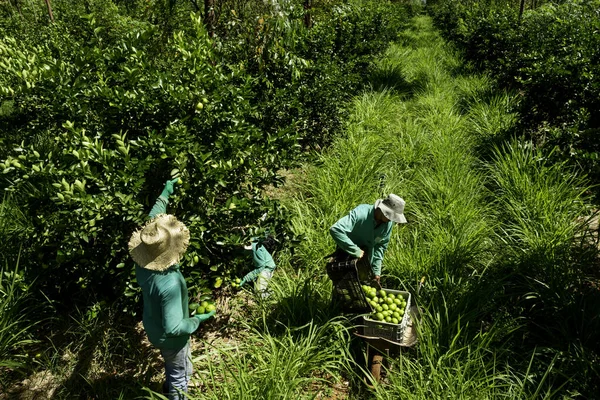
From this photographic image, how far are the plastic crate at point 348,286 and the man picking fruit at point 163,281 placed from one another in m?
→ 1.03

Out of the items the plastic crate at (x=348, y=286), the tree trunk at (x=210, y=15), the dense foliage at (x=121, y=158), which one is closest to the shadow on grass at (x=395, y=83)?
the tree trunk at (x=210, y=15)

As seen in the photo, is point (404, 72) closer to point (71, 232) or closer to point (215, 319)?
point (215, 319)

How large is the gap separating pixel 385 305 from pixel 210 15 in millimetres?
3382

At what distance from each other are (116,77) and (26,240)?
1725 mm

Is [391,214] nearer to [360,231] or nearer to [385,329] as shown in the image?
[360,231]

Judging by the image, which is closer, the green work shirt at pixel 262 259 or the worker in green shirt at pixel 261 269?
the worker in green shirt at pixel 261 269

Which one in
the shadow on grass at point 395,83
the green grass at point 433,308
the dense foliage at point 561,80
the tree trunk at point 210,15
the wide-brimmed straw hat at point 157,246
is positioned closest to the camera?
the wide-brimmed straw hat at point 157,246

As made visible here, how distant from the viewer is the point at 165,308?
233cm

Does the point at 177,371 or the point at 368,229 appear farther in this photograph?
the point at 368,229

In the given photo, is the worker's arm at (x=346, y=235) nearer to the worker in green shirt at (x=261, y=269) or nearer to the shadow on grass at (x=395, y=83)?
the worker in green shirt at (x=261, y=269)

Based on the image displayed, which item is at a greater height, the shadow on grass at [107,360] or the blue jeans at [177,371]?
the blue jeans at [177,371]

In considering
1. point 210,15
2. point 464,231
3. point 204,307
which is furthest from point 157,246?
point 464,231

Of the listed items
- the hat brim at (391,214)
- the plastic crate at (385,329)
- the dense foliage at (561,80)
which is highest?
the dense foliage at (561,80)

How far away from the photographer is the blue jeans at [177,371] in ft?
8.54
